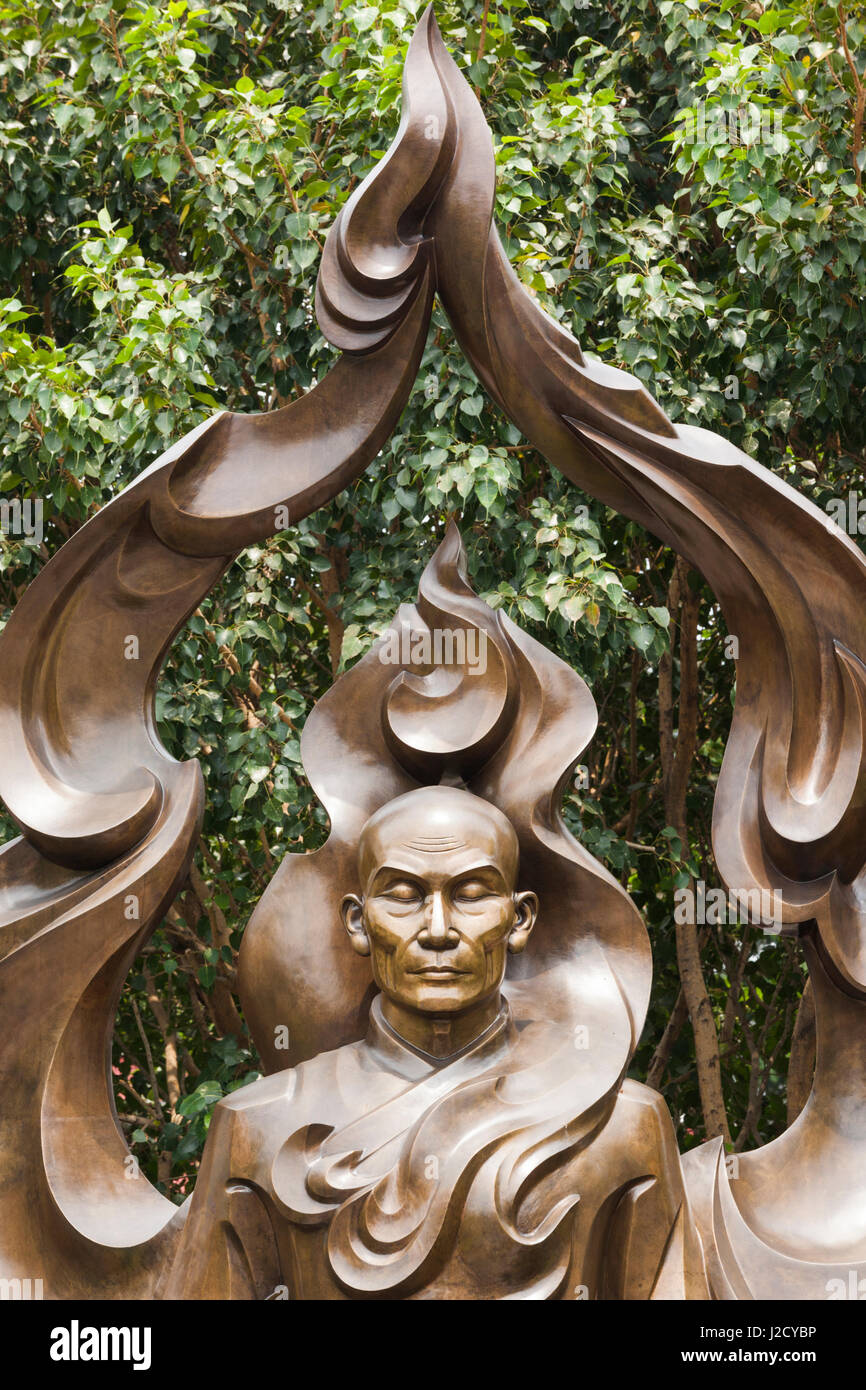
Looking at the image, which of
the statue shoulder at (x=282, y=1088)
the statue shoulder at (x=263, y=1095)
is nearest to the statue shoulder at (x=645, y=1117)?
the statue shoulder at (x=282, y=1088)

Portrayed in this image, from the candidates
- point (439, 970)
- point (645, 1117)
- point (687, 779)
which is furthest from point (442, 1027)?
point (687, 779)

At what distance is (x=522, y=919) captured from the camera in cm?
463

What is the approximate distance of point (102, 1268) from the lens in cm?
454

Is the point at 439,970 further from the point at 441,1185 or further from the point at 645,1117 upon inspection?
the point at 645,1117

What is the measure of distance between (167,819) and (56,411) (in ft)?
7.81

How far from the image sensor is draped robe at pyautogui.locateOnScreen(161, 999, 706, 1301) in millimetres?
4184

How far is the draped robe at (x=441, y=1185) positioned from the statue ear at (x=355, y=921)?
0.70 feet

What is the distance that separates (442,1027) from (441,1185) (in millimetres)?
437

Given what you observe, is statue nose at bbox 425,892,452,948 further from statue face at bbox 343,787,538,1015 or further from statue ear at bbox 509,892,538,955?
statue ear at bbox 509,892,538,955

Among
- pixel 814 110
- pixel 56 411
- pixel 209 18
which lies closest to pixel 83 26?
pixel 209 18

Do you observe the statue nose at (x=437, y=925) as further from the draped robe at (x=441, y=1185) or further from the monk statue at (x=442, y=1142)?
the draped robe at (x=441, y=1185)

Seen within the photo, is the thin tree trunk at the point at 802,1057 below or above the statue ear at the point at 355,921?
below

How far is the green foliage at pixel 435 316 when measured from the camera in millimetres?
6637

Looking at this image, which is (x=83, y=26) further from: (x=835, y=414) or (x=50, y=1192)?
(x=50, y=1192)
